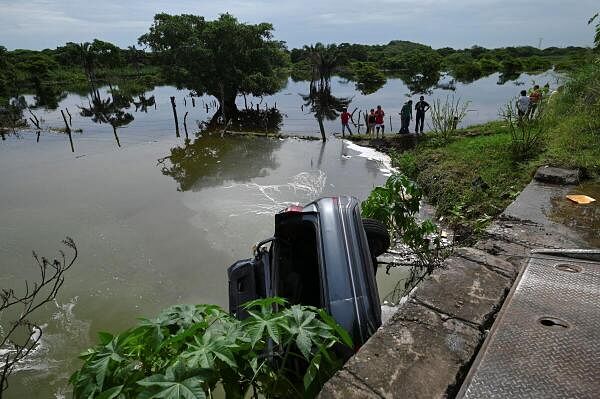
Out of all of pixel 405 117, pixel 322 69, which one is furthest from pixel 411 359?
pixel 322 69

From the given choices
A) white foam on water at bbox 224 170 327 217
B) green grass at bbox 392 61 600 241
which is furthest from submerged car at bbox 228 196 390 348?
white foam on water at bbox 224 170 327 217

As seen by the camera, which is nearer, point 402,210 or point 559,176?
point 559,176

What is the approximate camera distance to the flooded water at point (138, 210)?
574 centimetres

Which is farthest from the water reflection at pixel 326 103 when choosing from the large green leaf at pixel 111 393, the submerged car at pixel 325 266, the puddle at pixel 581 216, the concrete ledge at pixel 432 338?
the large green leaf at pixel 111 393

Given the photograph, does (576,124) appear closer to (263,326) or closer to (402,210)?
(402,210)

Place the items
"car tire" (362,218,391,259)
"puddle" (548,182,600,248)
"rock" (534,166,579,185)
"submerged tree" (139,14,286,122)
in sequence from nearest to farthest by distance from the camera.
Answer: "puddle" (548,182,600,248) < "car tire" (362,218,391,259) < "rock" (534,166,579,185) < "submerged tree" (139,14,286,122)

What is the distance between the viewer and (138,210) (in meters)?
9.45

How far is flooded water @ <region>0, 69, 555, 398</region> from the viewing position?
574cm

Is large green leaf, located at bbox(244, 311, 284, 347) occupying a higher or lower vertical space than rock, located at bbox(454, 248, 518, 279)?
higher

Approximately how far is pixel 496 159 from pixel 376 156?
5021mm

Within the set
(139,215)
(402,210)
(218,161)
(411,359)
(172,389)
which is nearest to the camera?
(172,389)

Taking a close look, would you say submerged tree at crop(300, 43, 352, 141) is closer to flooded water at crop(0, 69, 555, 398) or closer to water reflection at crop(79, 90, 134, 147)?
flooded water at crop(0, 69, 555, 398)

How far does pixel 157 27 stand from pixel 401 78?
31316 mm

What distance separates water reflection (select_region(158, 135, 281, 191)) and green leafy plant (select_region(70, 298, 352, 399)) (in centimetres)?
945
